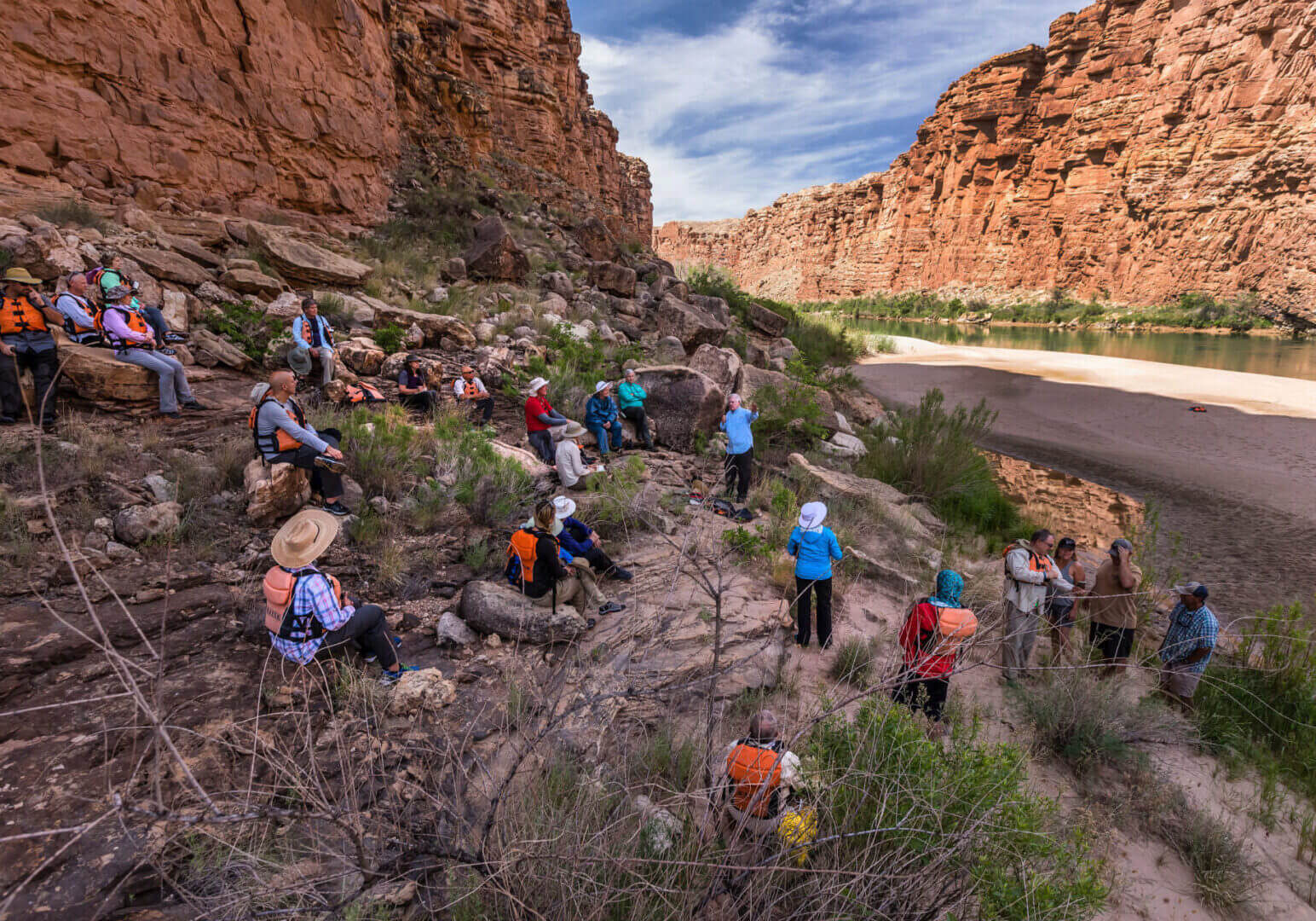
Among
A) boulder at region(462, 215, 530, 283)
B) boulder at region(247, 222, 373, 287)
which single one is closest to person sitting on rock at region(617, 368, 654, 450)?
boulder at region(247, 222, 373, 287)

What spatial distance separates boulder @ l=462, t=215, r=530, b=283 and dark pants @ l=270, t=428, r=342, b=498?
9.94 metres

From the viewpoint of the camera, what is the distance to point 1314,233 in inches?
1457

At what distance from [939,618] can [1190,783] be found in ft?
7.66

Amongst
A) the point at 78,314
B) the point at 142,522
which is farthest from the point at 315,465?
the point at 78,314

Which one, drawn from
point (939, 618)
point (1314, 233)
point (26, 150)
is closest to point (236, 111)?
point (26, 150)

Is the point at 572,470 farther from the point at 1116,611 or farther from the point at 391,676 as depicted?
the point at 1116,611

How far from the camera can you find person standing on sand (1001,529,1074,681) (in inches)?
182

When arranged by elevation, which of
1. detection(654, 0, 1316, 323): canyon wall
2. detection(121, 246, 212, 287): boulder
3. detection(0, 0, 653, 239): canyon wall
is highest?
detection(654, 0, 1316, 323): canyon wall

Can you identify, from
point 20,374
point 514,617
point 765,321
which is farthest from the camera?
point 765,321

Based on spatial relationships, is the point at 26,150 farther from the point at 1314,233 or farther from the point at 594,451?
the point at 1314,233

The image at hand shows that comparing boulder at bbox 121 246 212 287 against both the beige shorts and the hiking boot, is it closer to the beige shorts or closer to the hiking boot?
A: the hiking boot

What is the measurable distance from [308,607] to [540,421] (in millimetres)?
4406

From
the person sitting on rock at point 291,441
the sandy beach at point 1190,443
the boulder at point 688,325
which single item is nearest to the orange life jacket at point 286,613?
the person sitting on rock at point 291,441

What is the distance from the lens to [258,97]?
38.2 ft
